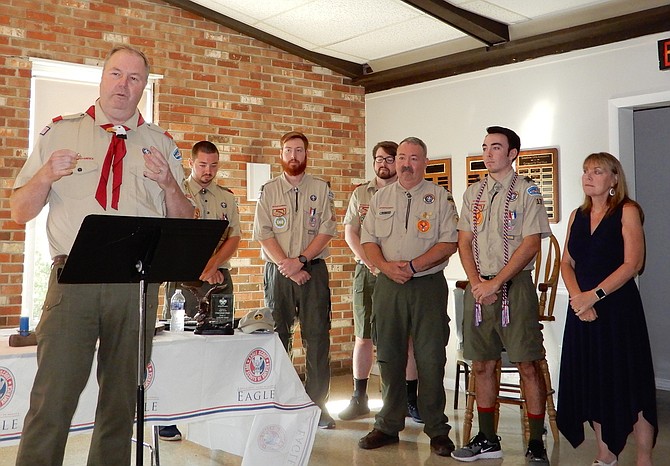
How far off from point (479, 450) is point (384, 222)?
4.52 feet

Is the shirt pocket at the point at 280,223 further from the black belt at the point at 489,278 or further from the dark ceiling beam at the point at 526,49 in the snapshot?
the dark ceiling beam at the point at 526,49

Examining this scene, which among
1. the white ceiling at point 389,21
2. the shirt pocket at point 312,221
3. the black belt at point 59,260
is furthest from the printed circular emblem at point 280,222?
the black belt at point 59,260

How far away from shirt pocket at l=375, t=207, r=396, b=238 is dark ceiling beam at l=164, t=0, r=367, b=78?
8.57 ft

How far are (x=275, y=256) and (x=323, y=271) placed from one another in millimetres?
331

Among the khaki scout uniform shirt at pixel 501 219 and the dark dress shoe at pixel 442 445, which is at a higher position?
the khaki scout uniform shirt at pixel 501 219

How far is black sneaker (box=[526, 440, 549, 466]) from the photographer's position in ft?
12.3

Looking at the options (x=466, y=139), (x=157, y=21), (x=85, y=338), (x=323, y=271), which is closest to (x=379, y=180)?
(x=323, y=271)

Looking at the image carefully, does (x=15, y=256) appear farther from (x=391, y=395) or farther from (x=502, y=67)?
(x=502, y=67)

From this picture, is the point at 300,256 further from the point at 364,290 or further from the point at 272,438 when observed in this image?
the point at 272,438

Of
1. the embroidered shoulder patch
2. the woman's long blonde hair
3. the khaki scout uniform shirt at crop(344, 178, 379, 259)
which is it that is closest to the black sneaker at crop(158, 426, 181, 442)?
the khaki scout uniform shirt at crop(344, 178, 379, 259)

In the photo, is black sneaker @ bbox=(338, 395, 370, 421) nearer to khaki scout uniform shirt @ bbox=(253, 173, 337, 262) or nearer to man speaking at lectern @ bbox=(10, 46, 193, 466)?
khaki scout uniform shirt @ bbox=(253, 173, 337, 262)

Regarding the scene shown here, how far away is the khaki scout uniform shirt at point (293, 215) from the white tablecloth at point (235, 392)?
1.34 m

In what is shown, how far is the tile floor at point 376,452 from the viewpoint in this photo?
3.82m

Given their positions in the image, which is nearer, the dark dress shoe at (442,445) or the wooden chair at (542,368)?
the dark dress shoe at (442,445)
